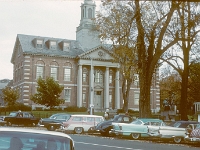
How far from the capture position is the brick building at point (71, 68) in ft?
209

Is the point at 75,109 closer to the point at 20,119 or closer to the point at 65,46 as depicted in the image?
the point at 65,46

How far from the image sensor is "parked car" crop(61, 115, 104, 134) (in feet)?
97.4

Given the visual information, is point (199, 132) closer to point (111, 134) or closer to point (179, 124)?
point (179, 124)

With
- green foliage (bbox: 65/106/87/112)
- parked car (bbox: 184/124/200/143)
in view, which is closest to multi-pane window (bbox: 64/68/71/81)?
green foliage (bbox: 65/106/87/112)

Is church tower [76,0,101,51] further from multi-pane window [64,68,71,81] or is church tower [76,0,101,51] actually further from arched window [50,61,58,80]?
arched window [50,61,58,80]

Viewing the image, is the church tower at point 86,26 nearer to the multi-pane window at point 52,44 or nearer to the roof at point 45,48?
the roof at point 45,48

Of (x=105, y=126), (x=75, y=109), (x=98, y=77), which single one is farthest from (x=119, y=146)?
(x=98, y=77)

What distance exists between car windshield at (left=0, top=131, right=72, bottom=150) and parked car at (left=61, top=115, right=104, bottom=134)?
77.8ft

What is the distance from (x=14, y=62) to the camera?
70.2 m

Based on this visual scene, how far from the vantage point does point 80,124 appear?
30.0m

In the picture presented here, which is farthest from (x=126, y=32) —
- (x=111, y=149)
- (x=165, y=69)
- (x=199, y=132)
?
(x=165, y=69)

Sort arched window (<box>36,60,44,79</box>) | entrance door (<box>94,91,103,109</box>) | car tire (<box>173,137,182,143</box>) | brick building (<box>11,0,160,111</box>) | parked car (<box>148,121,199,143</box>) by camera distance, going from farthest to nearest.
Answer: entrance door (<box>94,91,103,109</box>), arched window (<box>36,60,44,79</box>), brick building (<box>11,0,160,111</box>), car tire (<box>173,137,182,143</box>), parked car (<box>148,121,199,143</box>)

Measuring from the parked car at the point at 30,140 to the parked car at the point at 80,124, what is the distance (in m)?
23.7

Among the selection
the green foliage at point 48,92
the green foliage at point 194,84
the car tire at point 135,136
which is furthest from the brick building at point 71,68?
the car tire at point 135,136
